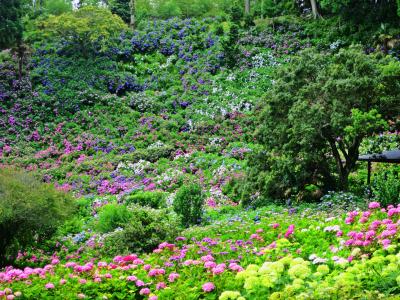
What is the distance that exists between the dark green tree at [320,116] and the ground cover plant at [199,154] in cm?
5

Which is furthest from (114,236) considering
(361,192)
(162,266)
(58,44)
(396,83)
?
(58,44)

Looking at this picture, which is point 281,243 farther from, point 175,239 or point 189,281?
point 175,239

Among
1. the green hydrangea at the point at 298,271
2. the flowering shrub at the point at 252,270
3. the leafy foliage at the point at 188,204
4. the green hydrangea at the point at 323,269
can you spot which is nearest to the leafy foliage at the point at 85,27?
the leafy foliage at the point at 188,204

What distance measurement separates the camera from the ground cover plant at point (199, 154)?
23.5 ft

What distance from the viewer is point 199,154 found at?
2231cm

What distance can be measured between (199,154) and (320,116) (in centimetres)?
935

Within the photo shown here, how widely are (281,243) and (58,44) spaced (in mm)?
30897

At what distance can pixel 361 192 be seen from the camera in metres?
14.0

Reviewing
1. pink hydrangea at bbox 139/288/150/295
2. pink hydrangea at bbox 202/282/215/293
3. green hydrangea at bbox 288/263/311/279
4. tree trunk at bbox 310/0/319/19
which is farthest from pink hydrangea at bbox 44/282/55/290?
tree trunk at bbox 310/0/319/19

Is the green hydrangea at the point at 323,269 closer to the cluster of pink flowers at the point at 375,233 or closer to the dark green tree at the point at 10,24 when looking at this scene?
the cluster of pink flowers at the point at 375,233

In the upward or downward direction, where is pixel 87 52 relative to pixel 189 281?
upward

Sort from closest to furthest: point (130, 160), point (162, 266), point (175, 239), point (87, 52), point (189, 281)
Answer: point (189, 281) → point (162, 266) → point (175, 239) → point (130, 160) → point (87, 52)

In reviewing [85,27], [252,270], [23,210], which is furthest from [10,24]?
[252,270]

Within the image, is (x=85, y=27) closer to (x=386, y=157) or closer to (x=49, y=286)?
(x=386, y=157)
